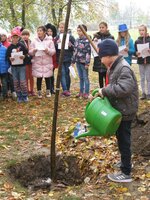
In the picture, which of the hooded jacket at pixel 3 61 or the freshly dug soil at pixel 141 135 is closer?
the freshly dug soil at pixel 141 135

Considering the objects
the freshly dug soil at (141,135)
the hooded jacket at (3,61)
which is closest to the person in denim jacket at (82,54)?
the hooded jacket at (3,61)

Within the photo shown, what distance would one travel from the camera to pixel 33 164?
18.2ft

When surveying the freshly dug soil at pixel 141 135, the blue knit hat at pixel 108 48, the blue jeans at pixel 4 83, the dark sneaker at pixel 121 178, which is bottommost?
the dark sneaker at pixel 121 178

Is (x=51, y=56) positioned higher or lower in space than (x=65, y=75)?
higher

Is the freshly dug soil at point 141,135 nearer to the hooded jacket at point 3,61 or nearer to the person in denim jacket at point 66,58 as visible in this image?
the person in denim jacket at point 66,58

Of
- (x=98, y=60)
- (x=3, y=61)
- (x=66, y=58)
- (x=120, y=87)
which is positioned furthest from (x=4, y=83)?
(x=120, y=87)

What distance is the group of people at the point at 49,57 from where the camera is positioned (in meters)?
8.56

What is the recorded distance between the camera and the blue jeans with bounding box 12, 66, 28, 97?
897cm

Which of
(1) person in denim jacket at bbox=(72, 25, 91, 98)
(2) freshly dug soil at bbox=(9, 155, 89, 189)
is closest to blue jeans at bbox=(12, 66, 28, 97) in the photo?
(1) person in denim jacket at bbox=(72, 25, 91, 98)

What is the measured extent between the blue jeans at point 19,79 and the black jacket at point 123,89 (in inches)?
198

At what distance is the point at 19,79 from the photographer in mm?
9117

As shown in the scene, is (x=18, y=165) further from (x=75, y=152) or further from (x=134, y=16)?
(x=134, y=16)

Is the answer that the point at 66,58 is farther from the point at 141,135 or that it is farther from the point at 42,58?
the point at 141,135

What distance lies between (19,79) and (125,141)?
207 inches
